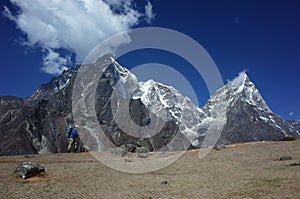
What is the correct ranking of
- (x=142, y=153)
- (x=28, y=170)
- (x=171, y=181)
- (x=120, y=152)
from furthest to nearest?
1. (x=120, y=152)
2. (x=142, y=153)
3. (x=28, y=170)
4. (x=171, y=181)

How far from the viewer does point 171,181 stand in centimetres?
2067

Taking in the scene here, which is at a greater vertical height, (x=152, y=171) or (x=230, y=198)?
(x=152, y=171)

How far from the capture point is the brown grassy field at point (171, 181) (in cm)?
1722

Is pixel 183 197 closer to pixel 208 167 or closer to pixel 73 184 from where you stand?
pixel 73 184

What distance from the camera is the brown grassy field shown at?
1722 centimetres

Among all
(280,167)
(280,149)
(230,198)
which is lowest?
(230,198)

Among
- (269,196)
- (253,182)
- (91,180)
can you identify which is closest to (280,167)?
(253,182)

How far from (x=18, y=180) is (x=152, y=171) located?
9.57 metres

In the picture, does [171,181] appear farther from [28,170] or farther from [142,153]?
[142,153]

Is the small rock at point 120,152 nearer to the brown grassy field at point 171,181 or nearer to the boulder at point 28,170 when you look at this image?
the brown grassy field at point 171,181

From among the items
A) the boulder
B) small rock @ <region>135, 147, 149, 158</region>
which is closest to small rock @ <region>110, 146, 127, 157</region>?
small rock @ <region>135, 147, 149, 158</region>

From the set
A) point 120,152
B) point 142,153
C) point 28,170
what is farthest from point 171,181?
point 120,152

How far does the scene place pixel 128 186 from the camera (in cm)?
1936

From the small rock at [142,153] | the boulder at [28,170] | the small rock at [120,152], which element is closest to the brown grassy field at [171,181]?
the boulder at [28,170]
